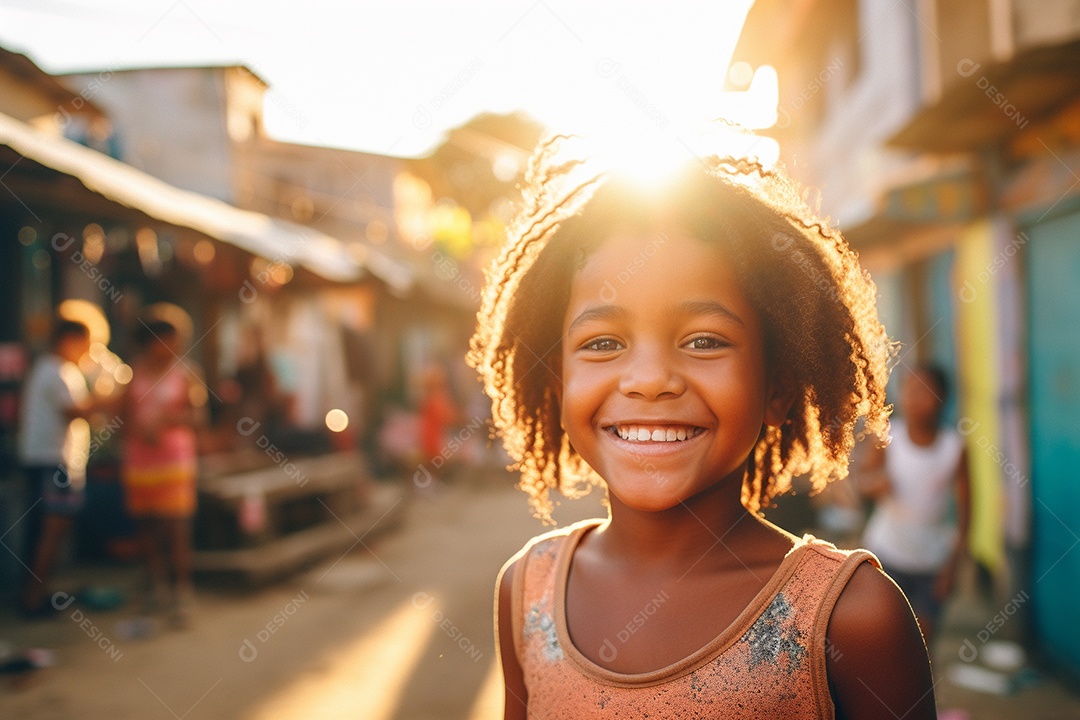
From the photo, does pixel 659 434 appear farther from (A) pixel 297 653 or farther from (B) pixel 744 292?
(A) pixel 297 653

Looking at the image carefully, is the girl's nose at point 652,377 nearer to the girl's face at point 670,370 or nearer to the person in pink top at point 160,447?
the girl's face at point 670,370

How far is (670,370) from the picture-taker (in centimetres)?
135

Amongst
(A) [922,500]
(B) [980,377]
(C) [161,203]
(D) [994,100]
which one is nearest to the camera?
(A) [922,500]

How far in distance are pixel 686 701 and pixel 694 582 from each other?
0.68 feet

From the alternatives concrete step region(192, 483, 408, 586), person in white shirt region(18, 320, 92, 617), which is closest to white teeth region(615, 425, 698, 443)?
person in white shirt region(18, 320, 92, 617)

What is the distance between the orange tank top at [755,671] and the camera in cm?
125

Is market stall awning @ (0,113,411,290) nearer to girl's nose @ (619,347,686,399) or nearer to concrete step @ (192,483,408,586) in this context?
concrete step @ (192,483,408,586)

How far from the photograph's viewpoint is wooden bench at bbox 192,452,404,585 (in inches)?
261

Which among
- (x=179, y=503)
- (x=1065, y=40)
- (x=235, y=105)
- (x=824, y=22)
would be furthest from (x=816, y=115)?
(x=235, y=105)

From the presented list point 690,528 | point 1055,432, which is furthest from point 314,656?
point 1055,432

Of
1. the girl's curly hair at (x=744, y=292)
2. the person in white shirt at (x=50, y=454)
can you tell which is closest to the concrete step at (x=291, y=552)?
the person in white shirt at (x=50, y=454)

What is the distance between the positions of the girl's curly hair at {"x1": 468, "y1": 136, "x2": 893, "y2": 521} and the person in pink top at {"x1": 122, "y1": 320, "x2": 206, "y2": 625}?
4152mm

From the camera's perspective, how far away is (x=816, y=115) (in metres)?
11.8

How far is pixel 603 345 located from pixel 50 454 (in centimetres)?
532
